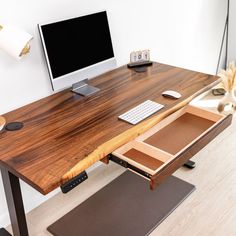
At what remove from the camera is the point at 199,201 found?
222 centimetres

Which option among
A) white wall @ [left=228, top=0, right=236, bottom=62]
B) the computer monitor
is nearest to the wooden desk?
the computer monitor

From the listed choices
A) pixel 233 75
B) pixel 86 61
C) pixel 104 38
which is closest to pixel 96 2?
pixel 104 38

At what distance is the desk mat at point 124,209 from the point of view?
2.04 meters

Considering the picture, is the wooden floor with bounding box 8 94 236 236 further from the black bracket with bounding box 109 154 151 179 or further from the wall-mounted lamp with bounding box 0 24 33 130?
the wall-mounted lamp with bounding box 0 24 33 130

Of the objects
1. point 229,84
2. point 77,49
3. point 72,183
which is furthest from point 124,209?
point 229,84

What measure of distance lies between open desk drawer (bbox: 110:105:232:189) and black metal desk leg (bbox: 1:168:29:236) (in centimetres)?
47

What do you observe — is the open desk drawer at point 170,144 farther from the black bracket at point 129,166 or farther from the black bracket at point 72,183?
the black bracket at point 72,183

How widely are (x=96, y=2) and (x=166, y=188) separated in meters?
1.29

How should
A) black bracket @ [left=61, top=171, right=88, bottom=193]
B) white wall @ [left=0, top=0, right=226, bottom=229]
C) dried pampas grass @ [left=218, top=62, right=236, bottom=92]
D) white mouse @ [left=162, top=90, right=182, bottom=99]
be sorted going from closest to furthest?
black bracket @ [left=61, top=171, right=88, bottom=193]
white wall @ [left=0, top=0, right=226, bottom=229]
white mouse @ [left=162, top=90, right=182, bottom=99]
dried pampas grass @ [left=218, top=62, right=236, bottom=92]

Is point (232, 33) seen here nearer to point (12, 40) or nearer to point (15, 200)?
point (12, 40)

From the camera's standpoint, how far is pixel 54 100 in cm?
197

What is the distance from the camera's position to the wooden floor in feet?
6.68

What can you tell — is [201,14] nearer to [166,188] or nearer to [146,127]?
[166,188]

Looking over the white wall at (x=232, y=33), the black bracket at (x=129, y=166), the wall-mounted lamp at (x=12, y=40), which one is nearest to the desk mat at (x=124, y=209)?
the black bracket at (x=129, y=166)
